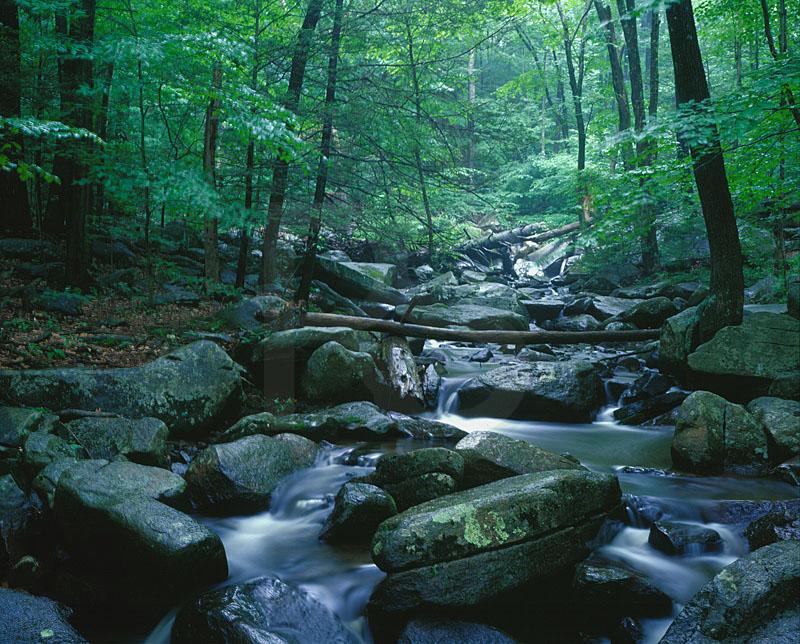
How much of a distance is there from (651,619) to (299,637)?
7.47ft

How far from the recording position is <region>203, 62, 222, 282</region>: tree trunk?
9.88 meters

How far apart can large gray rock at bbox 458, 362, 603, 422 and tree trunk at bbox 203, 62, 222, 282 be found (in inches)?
198

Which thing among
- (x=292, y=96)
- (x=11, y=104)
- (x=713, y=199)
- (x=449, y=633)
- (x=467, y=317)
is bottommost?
(x=449, y=633)

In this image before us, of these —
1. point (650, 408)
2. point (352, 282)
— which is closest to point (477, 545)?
point (650, 408)

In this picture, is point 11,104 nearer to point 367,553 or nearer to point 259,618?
point 367,553

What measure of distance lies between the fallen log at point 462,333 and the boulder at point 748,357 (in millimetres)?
2437

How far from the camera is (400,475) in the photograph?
5.05 meters

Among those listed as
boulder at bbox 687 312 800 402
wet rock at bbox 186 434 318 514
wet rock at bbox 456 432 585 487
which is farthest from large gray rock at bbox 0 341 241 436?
boulder at bbox 687 312 800 402

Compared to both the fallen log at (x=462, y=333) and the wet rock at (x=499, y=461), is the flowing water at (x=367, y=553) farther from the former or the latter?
the fallen log at (x=462, y=333)

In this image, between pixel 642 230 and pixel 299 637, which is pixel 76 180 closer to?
pixel 299 637

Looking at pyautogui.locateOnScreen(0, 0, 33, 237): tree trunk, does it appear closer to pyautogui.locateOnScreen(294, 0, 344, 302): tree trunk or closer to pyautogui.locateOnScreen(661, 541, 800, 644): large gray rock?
pyautogui.locateOnScreen(294, 0, 344, 302): tree trunk

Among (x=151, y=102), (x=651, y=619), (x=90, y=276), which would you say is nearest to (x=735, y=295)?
(x=651, y=619)

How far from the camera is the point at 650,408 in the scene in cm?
806

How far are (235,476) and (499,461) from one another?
247 centimetres
